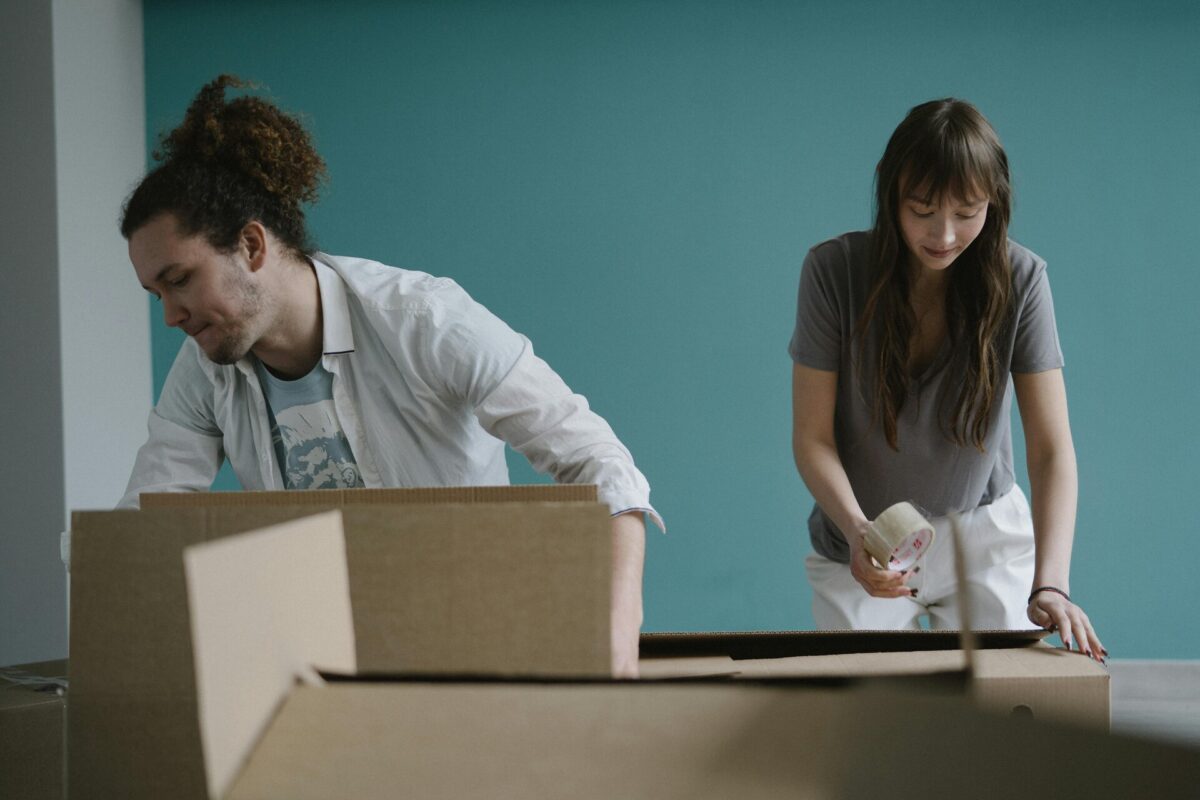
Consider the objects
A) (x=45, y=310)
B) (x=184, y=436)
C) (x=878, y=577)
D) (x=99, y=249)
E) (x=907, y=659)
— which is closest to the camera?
(x=907, y=659)

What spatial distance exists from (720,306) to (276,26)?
1.52 m

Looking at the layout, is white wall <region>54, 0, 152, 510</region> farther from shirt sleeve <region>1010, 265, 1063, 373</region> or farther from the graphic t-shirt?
shirt sleeve <region>1010, 265, 1063, 373</region>

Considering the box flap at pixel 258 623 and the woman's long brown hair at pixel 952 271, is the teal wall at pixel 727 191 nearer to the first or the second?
the woman's long brown hair at pixel 952 271

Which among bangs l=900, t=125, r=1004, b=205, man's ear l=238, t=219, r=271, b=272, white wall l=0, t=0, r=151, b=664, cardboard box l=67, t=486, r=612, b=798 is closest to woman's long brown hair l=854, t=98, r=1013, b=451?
bangs l=900, t=125, r=1004, b=205

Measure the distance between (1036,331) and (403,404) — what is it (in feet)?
2.71

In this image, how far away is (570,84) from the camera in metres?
3.04

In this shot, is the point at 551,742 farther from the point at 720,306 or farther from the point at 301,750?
the point at 720,306

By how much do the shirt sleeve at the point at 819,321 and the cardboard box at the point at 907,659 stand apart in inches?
23.0

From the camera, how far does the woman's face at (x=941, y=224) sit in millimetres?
1317

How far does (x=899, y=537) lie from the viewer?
1142 millimetres

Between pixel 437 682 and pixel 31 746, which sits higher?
pixel 437 682

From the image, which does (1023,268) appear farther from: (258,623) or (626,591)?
(258,623)

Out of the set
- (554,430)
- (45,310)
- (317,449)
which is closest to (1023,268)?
(554,430)

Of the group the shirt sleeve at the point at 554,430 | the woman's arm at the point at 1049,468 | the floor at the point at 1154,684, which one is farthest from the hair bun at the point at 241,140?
the floor at the point at 1154,684
